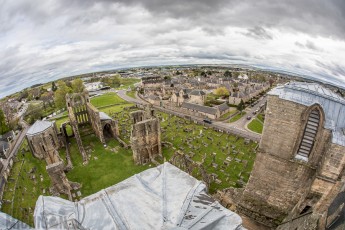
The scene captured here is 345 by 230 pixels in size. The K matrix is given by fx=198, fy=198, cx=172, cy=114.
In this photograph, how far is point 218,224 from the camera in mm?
6324

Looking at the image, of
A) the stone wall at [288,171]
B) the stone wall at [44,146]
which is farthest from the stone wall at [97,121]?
the stone wall at [288,171]

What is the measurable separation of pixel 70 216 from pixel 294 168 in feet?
49.4

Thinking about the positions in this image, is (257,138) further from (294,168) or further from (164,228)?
(164,228)

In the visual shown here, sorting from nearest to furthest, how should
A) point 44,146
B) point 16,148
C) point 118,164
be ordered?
point 118,164, point 44,146, point 16,148

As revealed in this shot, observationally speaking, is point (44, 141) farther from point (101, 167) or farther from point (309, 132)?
point (309, 132)

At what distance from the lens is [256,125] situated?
150 feet

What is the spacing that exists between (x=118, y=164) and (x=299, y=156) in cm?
2237

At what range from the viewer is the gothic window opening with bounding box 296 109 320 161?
13195 mm

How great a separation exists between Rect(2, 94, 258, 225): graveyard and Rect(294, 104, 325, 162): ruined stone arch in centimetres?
1147

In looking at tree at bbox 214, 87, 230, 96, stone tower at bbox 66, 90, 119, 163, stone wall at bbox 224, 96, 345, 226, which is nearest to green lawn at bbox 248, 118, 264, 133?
tree at bbox 214, 87, 230, 96

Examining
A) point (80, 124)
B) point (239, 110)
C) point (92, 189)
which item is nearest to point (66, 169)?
point (92, 189)

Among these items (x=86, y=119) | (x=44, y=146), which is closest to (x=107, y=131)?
(x=86, y=119)

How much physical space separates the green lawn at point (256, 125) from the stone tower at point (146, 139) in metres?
23.8

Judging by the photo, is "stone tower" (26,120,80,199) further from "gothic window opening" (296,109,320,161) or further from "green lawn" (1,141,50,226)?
"gothic window opening" (296,109,320,161)
